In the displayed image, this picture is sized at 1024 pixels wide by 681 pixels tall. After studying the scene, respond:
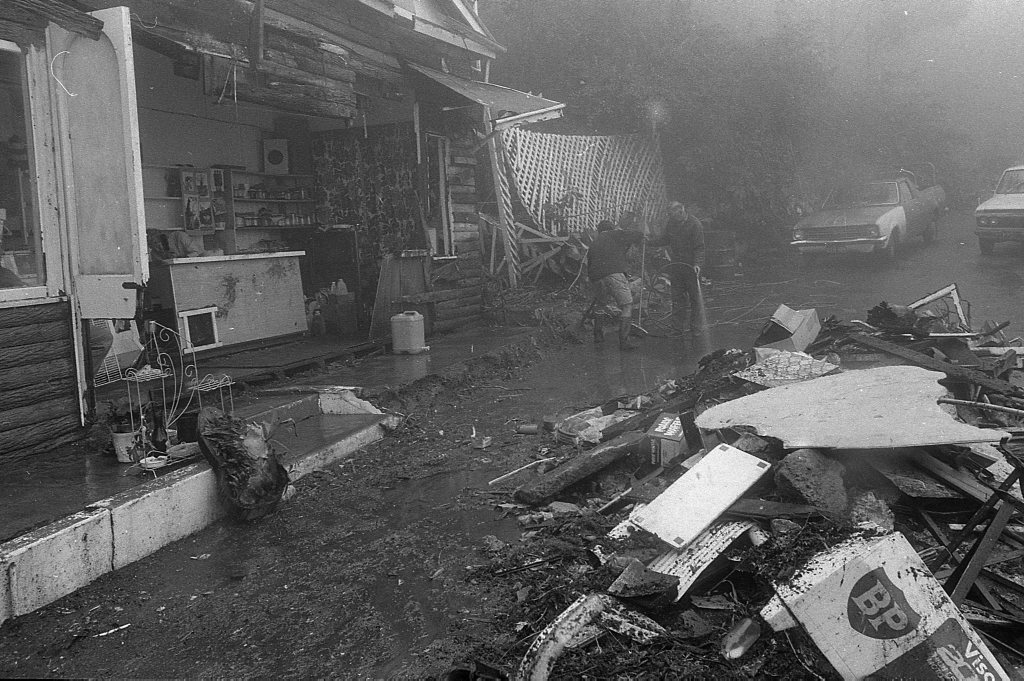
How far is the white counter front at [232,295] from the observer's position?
8.32 m

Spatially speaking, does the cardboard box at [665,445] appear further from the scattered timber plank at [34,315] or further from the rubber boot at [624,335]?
the rubber boot at [624,335]

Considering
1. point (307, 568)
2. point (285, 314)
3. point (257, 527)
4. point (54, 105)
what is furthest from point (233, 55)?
point (307, 568)

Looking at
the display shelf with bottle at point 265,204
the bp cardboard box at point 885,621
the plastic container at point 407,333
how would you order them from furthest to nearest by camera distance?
1. the display shelf with bottle at point 265,204
2. the plastic container at point 407,333
3. the bp cardboard box at point 885,621

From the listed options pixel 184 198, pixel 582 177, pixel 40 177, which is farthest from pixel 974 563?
pixel 582 177

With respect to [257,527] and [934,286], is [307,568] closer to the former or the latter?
[257,527]

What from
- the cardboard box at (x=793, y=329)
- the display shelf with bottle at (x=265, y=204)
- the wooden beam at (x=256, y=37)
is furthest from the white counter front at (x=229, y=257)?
the cardboard box at (x=793, y=329)

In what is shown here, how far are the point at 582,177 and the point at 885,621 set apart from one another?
13579 mm

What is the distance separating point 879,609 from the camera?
2846mm

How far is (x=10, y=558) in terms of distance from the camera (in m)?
3.58

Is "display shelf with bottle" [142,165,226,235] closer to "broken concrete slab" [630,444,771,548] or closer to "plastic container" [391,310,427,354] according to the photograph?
"plastic container" [391,310,427,354]

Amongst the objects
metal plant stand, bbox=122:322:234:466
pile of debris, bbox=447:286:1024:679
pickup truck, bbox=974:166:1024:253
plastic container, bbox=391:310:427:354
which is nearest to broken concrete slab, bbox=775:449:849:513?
pile of debris, bbox=447:286:1024:679

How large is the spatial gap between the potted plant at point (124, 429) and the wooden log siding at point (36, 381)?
0.34m

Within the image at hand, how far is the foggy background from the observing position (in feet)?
58.5

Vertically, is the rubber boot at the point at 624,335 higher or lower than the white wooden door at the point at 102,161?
lower
